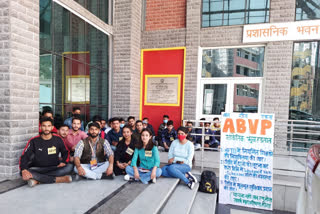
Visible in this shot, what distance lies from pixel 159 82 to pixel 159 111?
1139 mm

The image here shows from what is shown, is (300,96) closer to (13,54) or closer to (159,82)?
(159,82)

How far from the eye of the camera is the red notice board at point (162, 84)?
23.3 ft

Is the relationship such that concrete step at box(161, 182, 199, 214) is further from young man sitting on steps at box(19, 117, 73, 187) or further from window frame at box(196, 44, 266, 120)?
window frame at box(196, 44, 266, 120)

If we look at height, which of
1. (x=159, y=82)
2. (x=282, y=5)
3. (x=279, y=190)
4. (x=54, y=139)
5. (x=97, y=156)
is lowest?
(x=279, y=190)

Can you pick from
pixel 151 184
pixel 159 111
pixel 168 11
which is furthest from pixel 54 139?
pixel 168 11

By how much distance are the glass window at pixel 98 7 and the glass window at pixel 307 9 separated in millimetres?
6405

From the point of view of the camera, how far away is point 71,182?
3.37 m

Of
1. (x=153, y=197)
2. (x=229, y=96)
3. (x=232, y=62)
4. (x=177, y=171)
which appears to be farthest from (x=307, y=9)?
(x=153, y=197)

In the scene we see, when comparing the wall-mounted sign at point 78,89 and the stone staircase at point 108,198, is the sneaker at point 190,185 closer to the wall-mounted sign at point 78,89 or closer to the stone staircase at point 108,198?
the stone staircase at point 108,198

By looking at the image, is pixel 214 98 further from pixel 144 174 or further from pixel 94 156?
pixel 94 156

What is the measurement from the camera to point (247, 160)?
3604mm

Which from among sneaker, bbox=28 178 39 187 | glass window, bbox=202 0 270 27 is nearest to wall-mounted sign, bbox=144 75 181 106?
glass window, bbox=202 0 270 27

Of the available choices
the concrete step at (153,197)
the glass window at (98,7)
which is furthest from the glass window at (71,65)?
the concrete step at (153,197)

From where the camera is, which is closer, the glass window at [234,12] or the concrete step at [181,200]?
the concrete step at [181,200]
